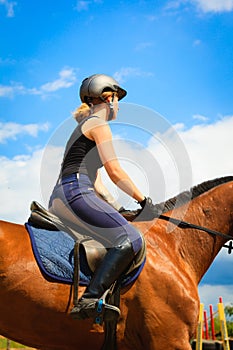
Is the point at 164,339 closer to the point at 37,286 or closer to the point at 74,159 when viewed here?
the point at 37,286

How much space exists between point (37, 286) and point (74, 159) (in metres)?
1.43

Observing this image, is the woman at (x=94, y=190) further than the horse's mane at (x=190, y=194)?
No

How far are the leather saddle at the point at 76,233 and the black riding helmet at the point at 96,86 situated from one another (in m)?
1.38

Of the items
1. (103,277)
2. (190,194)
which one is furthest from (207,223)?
(103,277)

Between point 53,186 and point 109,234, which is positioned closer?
point 109,234

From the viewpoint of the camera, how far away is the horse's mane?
6171 millimetres

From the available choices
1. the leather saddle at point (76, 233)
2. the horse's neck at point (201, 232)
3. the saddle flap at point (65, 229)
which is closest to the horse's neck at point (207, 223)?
the horse's neck at point (201, 232)

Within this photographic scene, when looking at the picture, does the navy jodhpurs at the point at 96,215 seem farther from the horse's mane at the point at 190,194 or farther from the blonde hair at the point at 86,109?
the horse's mane at the point at 190,194

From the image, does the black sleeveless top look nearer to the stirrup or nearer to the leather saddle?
the leather saddle

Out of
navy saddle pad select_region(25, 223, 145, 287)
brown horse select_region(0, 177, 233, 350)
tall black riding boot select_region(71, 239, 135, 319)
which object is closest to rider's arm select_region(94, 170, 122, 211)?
brown horse select_region(0, 177, 233, 350)

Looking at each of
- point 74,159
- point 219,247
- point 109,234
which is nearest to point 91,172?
point 74,159

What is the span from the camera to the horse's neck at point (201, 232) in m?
5.93

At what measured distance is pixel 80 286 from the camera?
5230 mm

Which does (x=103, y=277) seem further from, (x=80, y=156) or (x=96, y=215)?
(x=80, y=156)
